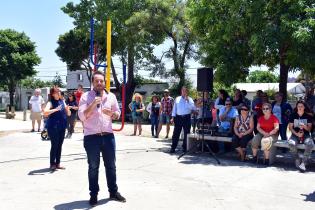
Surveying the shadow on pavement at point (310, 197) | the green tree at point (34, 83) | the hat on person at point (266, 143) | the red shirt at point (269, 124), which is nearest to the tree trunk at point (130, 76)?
the red shirt at point (269, 124)

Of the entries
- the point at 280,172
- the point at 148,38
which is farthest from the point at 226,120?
the point at 148,38

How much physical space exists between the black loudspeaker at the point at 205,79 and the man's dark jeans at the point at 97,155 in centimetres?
502

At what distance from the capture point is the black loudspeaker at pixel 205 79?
35.2 ft

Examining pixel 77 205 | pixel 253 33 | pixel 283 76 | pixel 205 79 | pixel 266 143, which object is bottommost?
pixel 77 205

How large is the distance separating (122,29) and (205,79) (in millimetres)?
17866

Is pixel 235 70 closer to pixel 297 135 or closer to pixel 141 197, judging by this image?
pixel 297 135

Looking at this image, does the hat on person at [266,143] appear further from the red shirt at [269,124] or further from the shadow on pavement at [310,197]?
the shadow on pavement at [310,197]

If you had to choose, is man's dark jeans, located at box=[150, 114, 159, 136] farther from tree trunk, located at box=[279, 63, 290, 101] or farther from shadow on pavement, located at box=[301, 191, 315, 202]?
shadow on pavement, located at box=[301, 191, 315, 202]

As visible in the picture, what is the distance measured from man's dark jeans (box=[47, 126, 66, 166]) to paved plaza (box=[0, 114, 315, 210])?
311mm

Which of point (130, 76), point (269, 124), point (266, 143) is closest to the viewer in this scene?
point (266, 143)

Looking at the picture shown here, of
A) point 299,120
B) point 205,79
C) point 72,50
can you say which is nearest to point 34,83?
point 72,50

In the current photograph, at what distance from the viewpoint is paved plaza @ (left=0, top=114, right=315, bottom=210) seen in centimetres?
630

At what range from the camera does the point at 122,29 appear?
2780 centimetres

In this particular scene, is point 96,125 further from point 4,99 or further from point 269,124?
point 4,99
